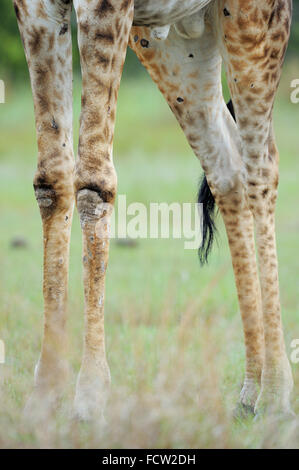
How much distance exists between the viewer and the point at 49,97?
2.71m

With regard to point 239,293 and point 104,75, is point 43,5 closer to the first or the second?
point 104,75

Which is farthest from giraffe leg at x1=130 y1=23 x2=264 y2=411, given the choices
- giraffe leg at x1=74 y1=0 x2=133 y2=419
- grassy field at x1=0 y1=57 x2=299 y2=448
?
giraffe leg at x1=74 y1=0 x2=133 y2=419

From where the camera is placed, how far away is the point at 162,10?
103 inches

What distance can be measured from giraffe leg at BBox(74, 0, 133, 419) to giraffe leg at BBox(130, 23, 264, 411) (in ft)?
2.63

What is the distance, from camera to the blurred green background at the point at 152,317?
6.37ft

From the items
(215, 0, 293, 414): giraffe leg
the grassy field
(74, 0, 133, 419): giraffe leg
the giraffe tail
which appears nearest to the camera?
the grassy field

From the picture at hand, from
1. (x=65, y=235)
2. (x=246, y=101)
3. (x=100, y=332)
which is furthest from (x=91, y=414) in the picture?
(x=246, y=101)

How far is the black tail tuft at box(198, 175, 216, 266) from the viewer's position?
12.4 feet

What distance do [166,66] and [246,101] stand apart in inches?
18.6

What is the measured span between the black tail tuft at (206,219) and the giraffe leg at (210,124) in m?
0.51

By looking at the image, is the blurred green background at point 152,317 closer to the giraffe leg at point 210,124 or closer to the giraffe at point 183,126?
the giraffe at point 183,126

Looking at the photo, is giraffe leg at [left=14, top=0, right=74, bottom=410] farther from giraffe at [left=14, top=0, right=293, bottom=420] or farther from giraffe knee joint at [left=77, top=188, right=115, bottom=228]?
giraffe knee joint at [left=77, top=188, right=115, bottom=228]

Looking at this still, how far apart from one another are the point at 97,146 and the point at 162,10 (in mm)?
617

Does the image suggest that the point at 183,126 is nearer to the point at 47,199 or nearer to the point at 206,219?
the point at 206,219
